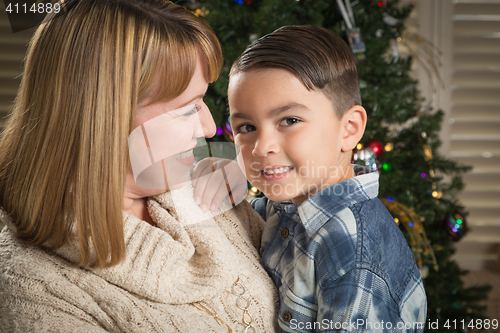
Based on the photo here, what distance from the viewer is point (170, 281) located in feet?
2.45

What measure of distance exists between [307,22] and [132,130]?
0.97 meters

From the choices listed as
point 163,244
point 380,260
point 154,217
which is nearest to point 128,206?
point 154,217

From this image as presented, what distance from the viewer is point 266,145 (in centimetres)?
82

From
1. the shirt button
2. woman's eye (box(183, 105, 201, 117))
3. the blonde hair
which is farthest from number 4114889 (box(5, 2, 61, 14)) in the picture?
the shirt button

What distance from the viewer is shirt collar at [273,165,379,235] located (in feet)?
2.67

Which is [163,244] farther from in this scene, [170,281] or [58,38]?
[58,38]

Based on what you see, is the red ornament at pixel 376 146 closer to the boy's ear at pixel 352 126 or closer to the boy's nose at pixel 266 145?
the boy's ear at pixel 352 126

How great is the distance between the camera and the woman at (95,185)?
Answer: 688mm

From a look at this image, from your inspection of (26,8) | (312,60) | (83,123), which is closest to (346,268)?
(312,60)

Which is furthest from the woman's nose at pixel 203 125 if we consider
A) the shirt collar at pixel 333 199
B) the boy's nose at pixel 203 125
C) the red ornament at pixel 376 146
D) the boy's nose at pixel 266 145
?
the red ornament at pixel 376 146

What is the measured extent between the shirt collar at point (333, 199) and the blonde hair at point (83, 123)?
37 centimetres

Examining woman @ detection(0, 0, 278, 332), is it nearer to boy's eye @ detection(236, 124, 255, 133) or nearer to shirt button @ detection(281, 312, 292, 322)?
shirt button @ detection(281, 312, 292, 322)

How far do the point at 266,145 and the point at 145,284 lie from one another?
1.16ft

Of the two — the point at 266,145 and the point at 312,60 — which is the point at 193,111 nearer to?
the point at 266,145
